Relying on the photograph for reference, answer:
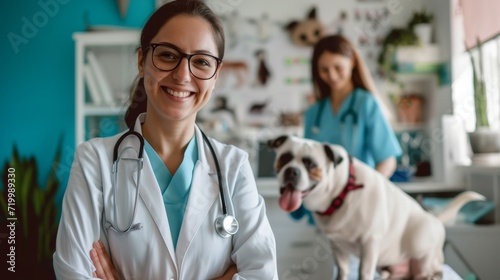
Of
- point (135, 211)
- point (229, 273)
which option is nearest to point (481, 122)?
point (229, 273)

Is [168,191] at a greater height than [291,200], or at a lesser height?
greater

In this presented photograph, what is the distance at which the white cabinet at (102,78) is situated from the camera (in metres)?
2.12

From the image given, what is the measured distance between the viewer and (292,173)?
3.51 feet

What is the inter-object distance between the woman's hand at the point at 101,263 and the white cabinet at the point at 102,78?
1.49 m

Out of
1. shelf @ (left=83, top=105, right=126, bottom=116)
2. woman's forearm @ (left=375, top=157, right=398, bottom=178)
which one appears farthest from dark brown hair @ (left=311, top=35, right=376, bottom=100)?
shelf @ (left=83, top=105, right=126, bottom=116)

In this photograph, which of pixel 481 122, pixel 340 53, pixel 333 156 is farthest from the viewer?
pixel 481 122

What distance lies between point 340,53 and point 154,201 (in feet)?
2.89

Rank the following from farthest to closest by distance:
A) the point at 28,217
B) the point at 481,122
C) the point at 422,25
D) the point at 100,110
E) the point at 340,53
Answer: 1. the point at 422,25
2. the point at 100,110
3. the point at 481,122
4. the point at 28,217
5. the point at 340,53

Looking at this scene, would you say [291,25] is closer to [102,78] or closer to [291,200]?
[102,78]

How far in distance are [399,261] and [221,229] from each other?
2.18ft

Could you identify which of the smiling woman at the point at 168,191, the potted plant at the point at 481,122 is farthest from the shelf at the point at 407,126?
the smiling woman at the point at 168,191

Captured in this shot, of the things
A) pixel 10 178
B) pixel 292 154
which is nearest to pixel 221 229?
pixel 292 154

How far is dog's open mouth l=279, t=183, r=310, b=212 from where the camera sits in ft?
3.51

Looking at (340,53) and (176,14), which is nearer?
(176,14)
